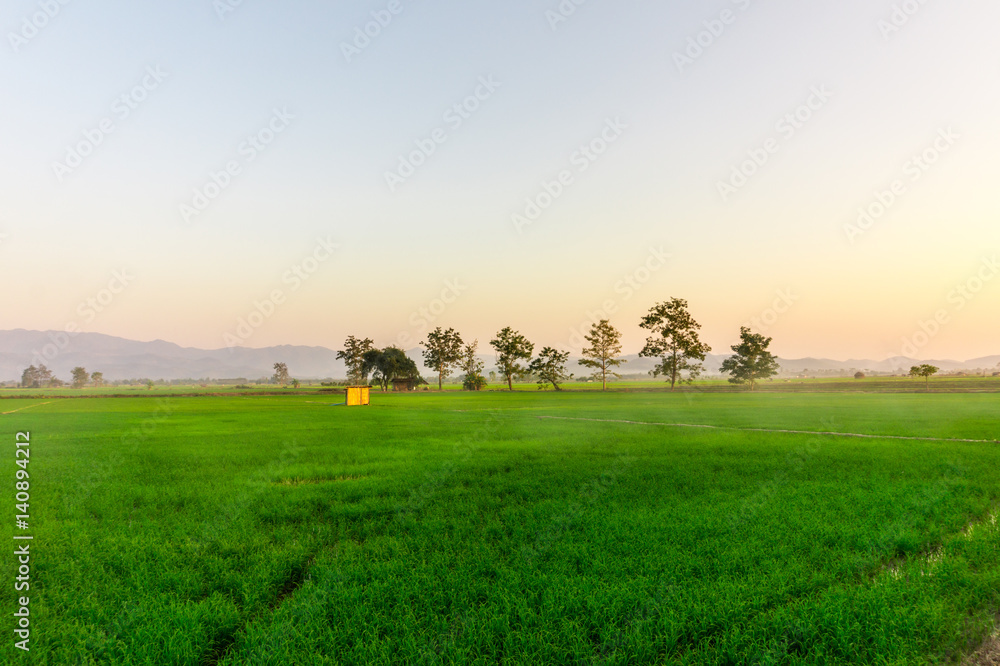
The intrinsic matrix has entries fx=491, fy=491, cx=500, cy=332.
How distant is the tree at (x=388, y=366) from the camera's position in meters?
102

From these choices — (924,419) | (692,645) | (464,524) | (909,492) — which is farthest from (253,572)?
(924,419)

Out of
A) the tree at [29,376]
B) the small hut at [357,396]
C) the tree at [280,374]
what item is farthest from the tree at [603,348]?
the tree at [29,376]

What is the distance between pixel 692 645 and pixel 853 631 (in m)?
1.31

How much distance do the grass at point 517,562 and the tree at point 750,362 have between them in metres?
74.4

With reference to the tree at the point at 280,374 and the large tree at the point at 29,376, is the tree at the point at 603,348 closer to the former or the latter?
the tree at the point at 280,374

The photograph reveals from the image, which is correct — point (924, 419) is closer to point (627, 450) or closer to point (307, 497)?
point (627, 450)

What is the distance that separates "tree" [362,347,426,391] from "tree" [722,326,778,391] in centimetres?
6016

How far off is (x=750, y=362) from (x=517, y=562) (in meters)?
85.2

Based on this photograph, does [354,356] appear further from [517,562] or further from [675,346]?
[517,562]

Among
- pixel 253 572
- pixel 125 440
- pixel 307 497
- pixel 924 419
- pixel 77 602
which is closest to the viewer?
pixel 77 602

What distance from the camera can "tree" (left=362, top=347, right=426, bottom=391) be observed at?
102438 millimetres

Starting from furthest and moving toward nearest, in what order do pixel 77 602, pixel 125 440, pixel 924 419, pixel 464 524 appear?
pixel 924 419, pixel 125 440, pixel 464 524, pixel 77 602

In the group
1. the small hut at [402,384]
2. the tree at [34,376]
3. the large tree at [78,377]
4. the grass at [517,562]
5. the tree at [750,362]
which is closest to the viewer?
the grass at [517,562]

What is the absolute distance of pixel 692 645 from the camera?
12.8ft
